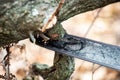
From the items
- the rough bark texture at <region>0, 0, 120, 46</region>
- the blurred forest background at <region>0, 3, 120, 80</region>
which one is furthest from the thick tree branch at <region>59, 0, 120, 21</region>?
the blurred forest background at <region>0, 3, 120, 80</region>

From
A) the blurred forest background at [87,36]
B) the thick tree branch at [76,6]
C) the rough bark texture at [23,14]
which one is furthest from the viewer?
the blurred forest background at [87,36]

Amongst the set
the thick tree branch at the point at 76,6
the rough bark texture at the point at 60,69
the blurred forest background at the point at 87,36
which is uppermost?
the thick tree branch at the point at 76,6

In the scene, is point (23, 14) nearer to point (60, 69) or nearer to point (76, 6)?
point (76, 6)

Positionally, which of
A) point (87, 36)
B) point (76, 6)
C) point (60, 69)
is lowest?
point (87, 36)

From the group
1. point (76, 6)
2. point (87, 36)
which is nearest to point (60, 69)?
point (76, 6)

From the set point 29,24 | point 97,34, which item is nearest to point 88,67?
point 97,34

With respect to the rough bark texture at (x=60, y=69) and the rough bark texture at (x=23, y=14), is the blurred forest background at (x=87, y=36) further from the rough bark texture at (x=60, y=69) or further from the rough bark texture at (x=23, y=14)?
the rough bark texture at (x=23, y=14)

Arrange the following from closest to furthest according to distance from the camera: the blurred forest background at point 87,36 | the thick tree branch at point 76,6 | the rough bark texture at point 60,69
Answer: the thick tree branch at point 76,6 < the rough bark texture at point 60,69 < the blurred forest background at point 87,36

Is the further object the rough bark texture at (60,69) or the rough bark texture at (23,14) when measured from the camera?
the rough bark texture at (60,69)

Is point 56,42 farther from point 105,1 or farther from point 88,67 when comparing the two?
point 88,67

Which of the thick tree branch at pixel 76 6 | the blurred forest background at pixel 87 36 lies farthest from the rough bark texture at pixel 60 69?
the blurred forest background at pixel 87 36

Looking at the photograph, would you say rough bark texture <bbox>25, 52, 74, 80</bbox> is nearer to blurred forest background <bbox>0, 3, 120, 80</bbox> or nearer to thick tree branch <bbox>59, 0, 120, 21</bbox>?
thick tree branch <bbox>59, 0, 120, 21</bbox>

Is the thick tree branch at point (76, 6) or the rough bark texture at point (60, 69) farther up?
the thick tree branch at point (76, 6)
